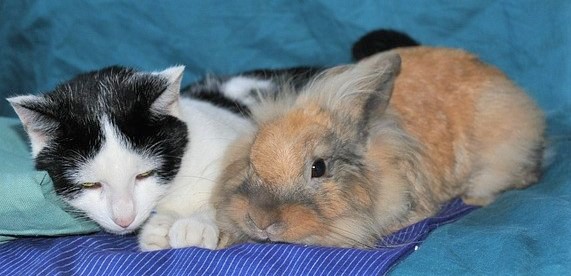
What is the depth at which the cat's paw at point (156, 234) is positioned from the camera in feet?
5.98

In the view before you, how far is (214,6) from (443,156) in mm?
1043

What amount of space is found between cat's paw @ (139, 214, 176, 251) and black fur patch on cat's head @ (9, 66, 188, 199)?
0.32ft

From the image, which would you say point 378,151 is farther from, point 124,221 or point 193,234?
point 124,221

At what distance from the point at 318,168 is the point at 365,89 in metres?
0.28

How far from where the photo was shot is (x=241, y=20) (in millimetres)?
2754

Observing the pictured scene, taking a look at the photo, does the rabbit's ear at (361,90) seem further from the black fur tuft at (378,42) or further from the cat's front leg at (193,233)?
the black fur tuft at (378,42)

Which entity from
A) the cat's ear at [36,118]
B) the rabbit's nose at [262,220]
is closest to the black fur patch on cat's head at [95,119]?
the cat's ear at [36,118]

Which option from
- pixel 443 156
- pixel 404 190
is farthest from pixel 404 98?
pixel 404 190

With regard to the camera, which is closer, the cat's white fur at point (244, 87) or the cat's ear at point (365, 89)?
the cat's ear at point (365, 89)

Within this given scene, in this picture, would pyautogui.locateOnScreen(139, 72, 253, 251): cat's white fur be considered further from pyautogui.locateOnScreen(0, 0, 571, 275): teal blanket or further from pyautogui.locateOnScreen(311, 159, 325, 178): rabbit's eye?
Answer: pyautogui.locateOnScreen(0, 0, 571, 275): teal blanket

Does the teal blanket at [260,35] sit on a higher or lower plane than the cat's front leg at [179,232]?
higher

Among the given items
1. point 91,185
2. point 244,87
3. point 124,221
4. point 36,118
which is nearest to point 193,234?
point 124,221

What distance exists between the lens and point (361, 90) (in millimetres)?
1941

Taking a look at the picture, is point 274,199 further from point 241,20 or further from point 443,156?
point 241,20
